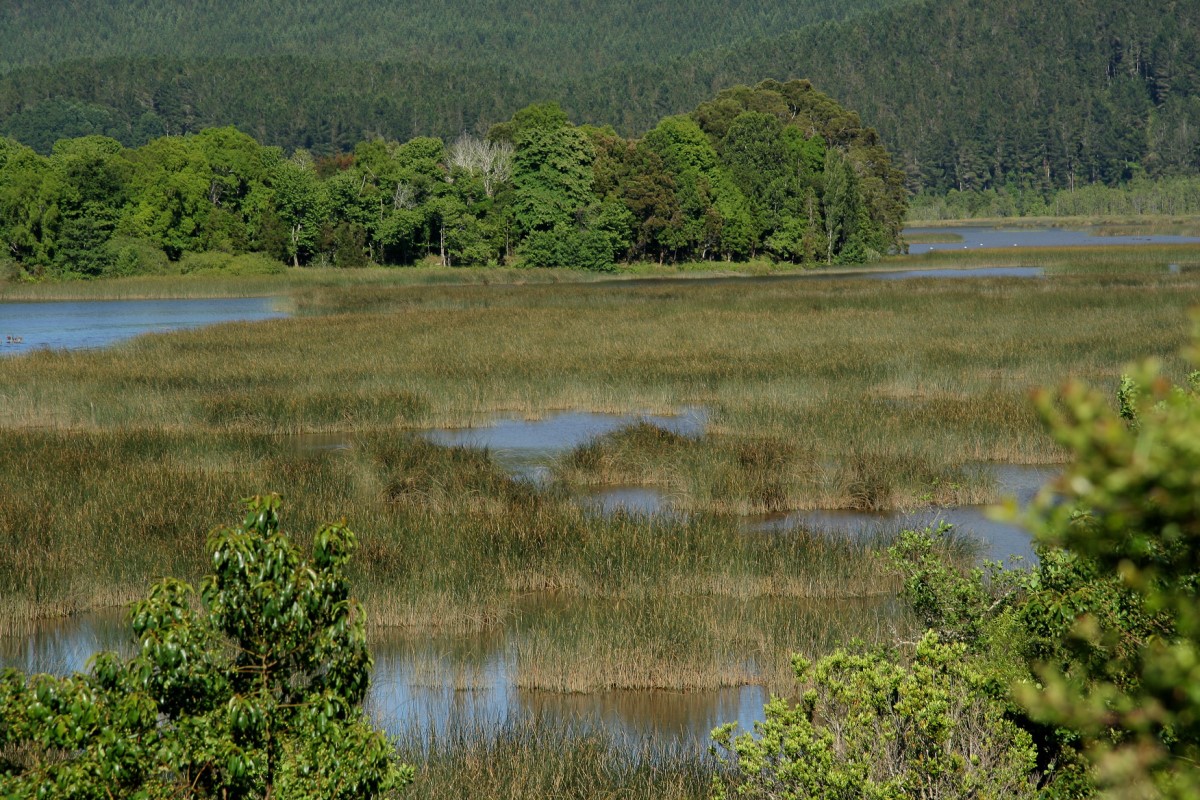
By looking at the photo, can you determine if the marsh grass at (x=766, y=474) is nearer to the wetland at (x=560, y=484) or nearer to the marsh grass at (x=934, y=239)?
the wetland at (x=560, y=484)

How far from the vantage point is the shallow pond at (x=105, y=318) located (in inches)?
1481

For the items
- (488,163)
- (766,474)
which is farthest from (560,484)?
(488,163)

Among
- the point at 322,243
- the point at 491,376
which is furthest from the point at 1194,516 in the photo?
the point at 322,243

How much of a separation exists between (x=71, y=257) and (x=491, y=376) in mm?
58029

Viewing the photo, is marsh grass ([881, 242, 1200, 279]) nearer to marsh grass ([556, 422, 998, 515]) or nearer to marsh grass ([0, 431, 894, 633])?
marsh grass ([556, 422, 998, 515])

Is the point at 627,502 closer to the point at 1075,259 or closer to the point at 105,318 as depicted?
the point at 105,318

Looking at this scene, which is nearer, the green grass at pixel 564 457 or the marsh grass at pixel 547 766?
the marsh grass at pixel 547 766

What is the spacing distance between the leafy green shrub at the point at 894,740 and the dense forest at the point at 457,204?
233ft

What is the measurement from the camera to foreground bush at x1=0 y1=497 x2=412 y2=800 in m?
4.50

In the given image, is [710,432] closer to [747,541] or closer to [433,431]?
[433,431]

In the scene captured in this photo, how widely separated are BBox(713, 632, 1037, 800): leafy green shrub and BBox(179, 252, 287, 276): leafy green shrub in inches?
2814

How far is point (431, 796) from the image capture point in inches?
276

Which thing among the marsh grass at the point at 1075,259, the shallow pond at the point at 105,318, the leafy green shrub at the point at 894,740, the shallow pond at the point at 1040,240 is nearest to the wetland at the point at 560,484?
the leafy green shrub at the point at 894,740

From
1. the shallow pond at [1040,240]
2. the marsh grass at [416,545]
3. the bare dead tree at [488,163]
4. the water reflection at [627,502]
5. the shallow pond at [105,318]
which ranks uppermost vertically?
the bare dead tree at [488,163]
